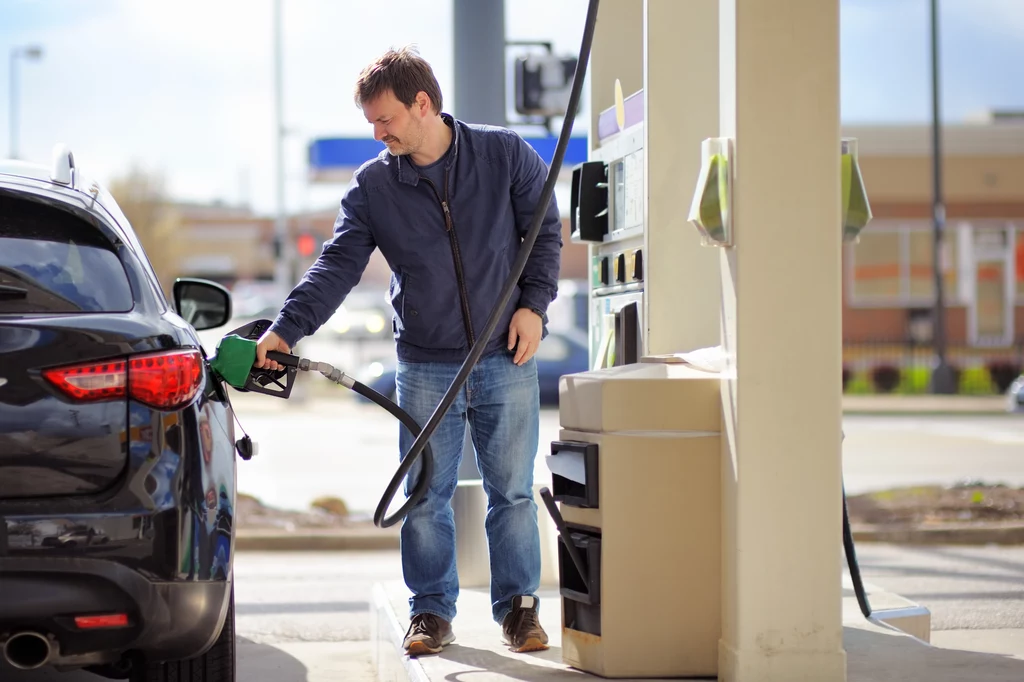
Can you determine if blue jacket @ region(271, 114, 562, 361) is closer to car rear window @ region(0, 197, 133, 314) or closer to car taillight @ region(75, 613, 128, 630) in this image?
car rear window @ region(0, 197, 133, 314)

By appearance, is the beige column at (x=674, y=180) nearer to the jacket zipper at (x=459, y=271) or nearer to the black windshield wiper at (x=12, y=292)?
the jacket zipper at (x=459, y=271)

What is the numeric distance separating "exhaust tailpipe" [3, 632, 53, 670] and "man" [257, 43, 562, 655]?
4.53 feet

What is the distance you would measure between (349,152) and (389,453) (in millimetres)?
4013

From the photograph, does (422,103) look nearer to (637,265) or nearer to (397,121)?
(397,121)

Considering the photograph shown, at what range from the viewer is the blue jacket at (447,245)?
425 centimetres

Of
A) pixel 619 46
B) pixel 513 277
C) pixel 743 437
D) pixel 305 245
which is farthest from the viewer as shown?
pixel 305 245

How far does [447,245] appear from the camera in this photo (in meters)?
4.26

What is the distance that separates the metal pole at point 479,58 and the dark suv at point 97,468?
11.5 ft

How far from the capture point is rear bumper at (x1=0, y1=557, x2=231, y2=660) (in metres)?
2.99

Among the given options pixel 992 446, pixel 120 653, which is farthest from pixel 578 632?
pixel 992 446

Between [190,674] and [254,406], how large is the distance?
62.4 ft

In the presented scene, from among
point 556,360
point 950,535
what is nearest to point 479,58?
point 950,535

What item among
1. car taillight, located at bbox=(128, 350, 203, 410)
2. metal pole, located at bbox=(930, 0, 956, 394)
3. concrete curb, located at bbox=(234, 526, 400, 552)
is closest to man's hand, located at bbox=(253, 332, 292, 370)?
car taillight, located at bbox=(128, 350, 203, 410)

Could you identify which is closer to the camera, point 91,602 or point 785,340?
point 91,602
